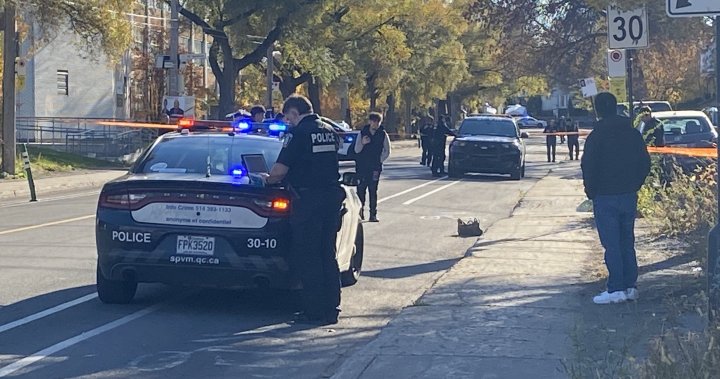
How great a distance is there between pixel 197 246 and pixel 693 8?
4310mm

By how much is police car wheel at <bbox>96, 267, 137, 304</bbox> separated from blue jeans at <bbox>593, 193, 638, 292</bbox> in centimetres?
411

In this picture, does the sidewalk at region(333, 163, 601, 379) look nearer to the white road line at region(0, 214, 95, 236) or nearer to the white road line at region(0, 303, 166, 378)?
the white road line at region(0, 303, 166, 378)

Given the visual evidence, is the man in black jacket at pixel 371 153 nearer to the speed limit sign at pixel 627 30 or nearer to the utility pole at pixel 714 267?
the speed limit sign at pixel 627 30

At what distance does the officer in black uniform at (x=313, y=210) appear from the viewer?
30.1ft

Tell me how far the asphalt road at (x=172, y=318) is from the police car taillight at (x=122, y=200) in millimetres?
919

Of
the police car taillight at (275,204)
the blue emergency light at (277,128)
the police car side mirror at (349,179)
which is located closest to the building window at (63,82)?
the blue emergency light at (277,128)

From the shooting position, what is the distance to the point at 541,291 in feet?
34.4

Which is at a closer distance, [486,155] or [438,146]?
[486,155]

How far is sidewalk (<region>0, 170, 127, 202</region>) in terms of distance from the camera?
24903 millimetres

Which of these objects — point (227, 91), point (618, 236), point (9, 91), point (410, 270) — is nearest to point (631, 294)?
point (618, 236)

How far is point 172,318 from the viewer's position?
31.3 ft

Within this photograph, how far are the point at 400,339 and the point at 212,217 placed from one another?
6.59 feet

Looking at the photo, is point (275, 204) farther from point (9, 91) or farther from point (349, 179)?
point (9, 91)

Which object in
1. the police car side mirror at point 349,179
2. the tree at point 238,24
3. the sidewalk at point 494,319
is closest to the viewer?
the sidewalk at point 494,319
